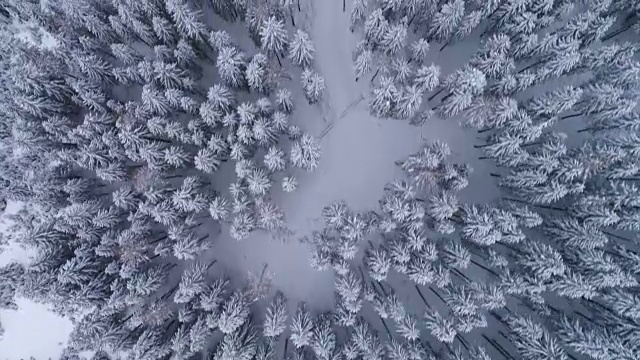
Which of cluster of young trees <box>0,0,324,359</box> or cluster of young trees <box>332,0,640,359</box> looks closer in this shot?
cluster of young trees <box>332,0,640,359</box>

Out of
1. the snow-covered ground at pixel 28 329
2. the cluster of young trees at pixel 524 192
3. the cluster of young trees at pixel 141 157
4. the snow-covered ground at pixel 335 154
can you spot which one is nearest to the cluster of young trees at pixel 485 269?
the cluster of young trees at pixel 524 192

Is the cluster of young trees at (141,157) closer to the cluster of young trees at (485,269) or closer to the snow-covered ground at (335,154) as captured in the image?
the snow-covered ground at (335,154)

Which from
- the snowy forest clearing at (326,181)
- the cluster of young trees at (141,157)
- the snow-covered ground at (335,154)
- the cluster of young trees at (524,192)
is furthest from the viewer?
the snow-covered ground at (335,154)

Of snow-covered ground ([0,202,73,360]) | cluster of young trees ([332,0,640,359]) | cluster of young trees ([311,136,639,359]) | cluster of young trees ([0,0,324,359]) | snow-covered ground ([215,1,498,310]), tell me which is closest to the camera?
cluster of young trees ([311,136,639,359])

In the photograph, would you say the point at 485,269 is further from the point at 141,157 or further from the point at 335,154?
the point at 141,157

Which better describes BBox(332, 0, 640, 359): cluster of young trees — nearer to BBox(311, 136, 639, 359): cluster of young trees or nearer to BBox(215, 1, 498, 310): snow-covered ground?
BBox(311, 136, 639, 359): cluster of young trees

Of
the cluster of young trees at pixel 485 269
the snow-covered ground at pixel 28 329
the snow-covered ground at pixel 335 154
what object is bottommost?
the cluster of young trees at pixel 485 269

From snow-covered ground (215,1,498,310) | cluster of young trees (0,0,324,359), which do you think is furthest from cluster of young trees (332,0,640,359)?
cluster of young trees (0,0,324,359)

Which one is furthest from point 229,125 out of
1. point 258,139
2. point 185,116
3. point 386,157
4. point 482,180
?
point 482,180
